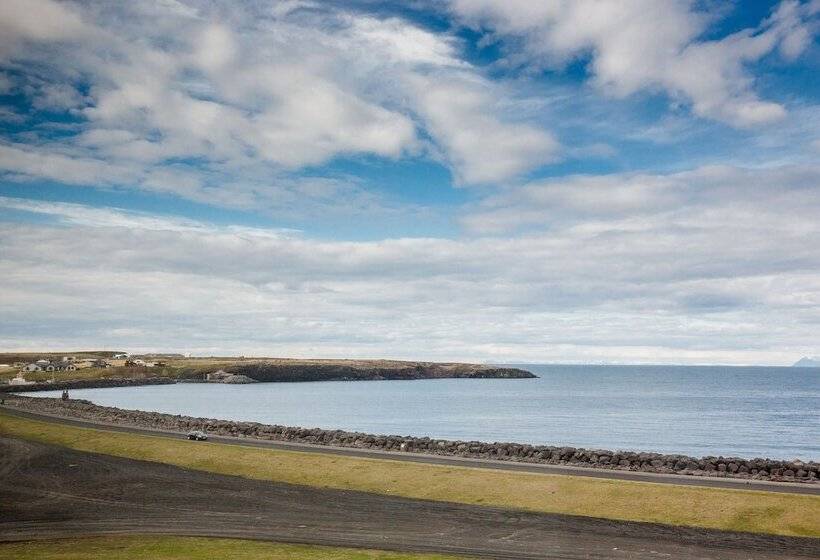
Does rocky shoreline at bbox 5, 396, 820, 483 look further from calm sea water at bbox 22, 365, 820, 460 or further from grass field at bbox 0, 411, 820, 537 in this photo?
calm sea water at bbox 22, 365, 820, 460

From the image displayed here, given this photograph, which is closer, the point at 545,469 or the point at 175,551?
the point at 175,551

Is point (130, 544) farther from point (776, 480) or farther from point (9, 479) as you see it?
point (776, 480)

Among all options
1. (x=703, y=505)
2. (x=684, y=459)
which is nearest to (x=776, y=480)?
(x=684, y=459)

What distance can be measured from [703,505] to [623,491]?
4002 mm

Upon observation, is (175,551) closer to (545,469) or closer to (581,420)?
(545,469)

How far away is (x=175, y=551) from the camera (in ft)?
79.6

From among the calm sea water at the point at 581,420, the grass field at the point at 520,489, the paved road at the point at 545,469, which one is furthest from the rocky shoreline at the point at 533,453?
the calm sea water at the point at 581,420

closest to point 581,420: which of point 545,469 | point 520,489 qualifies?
point 545,469

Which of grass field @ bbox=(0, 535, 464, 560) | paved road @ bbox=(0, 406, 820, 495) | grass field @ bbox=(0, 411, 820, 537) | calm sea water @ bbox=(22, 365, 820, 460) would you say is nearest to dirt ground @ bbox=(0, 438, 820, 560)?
grass field @ bbox=(0, 535, 464, 560)

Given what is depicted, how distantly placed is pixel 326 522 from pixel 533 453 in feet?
84.4

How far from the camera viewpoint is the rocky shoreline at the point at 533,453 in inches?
1746

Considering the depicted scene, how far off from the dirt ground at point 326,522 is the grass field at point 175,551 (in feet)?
3.77

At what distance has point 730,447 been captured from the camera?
74.0 m

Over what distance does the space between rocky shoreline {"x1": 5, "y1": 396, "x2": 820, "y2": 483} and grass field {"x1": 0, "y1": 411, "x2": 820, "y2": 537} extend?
10.3 metres
